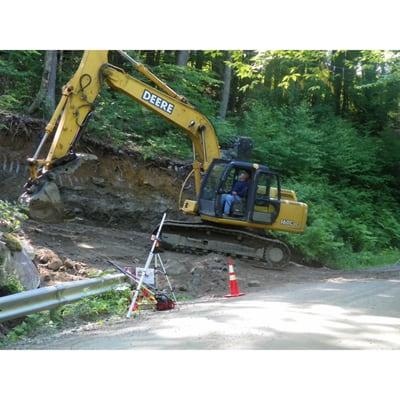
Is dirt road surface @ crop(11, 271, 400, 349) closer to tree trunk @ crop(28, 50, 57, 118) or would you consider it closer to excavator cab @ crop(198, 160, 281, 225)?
excavator cab @ crop(198, 160, 281, 225)

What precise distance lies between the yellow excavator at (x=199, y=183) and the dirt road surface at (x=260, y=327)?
4.03m

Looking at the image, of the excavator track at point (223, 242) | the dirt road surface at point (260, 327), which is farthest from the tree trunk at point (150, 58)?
the dirt road surface at point (260, 327)

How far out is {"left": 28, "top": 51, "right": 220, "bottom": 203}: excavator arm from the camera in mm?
10172

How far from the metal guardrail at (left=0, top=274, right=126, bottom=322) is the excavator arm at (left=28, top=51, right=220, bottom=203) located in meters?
3.89

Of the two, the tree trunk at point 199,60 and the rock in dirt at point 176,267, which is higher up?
the tree trunk at point 199,60

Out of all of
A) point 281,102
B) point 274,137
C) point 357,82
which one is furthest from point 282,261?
point 281,102

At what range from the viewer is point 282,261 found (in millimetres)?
11695

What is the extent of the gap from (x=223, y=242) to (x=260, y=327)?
6.68m

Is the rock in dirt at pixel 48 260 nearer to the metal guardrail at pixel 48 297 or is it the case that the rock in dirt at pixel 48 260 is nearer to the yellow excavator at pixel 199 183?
the metal guardrail at pixel 48 297

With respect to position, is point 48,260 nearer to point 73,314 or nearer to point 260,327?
point 73,314

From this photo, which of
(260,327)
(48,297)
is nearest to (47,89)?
(48,297)

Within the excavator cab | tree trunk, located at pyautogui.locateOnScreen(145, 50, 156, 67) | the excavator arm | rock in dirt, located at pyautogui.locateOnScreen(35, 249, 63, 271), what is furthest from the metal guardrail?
tree trunk, located at pyautogui.locateOnScreen(145, 50, 156, 67)

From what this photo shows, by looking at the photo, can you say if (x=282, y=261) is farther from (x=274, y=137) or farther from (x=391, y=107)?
(x=391, y=107)

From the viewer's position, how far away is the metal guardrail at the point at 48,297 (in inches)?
194
